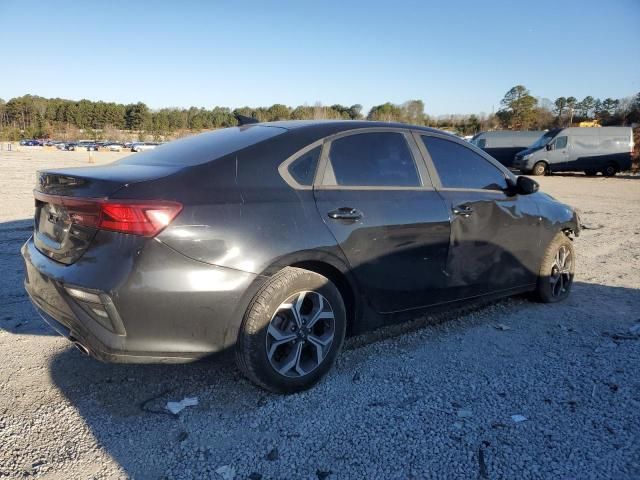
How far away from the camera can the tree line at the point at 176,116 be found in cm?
7788

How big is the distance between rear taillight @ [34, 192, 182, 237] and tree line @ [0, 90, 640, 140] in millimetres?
70862

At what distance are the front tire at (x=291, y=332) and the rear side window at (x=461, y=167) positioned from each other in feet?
4.71

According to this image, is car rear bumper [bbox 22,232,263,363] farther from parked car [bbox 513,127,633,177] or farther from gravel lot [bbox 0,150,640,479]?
parked car [bbox 513,127,633,177]

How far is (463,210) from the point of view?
368 cm

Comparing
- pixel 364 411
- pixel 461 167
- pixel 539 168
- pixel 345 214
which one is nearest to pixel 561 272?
pixel 461 167

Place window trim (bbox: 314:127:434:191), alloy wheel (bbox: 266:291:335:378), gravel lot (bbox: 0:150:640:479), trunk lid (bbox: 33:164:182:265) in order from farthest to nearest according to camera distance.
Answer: window trim (bbox: 314:127:434:191)
alloy wheel (bbox: 266:291:335:378)
trunk lid (bbox: 33:164:182:265)
gravel lot (bbox: 0:150:640:479)

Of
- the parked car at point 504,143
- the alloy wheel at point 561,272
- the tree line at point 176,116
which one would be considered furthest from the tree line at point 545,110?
the alloy wheel at point 561,272

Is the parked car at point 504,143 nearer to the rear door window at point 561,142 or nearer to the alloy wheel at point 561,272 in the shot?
the rear door window at point 561,142

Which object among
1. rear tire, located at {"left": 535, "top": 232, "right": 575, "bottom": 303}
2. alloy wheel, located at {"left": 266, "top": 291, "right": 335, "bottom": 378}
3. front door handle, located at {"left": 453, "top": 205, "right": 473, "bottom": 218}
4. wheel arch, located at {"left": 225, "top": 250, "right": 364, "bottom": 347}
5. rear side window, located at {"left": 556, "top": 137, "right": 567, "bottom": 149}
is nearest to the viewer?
wheel arch, located at {"left": 225, "top": 250, "right": 364, "bottom": 347}

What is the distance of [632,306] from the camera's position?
15.2 feet

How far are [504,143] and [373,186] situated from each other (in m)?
29.0

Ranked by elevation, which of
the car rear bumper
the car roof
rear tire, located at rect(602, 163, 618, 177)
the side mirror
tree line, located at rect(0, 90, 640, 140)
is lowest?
the car rear bumper

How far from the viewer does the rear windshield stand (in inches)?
114

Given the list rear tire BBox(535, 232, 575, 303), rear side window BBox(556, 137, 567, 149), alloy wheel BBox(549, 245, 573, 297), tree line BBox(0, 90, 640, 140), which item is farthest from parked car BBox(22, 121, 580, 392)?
tree line BBox(0, 90, 640, 140)
